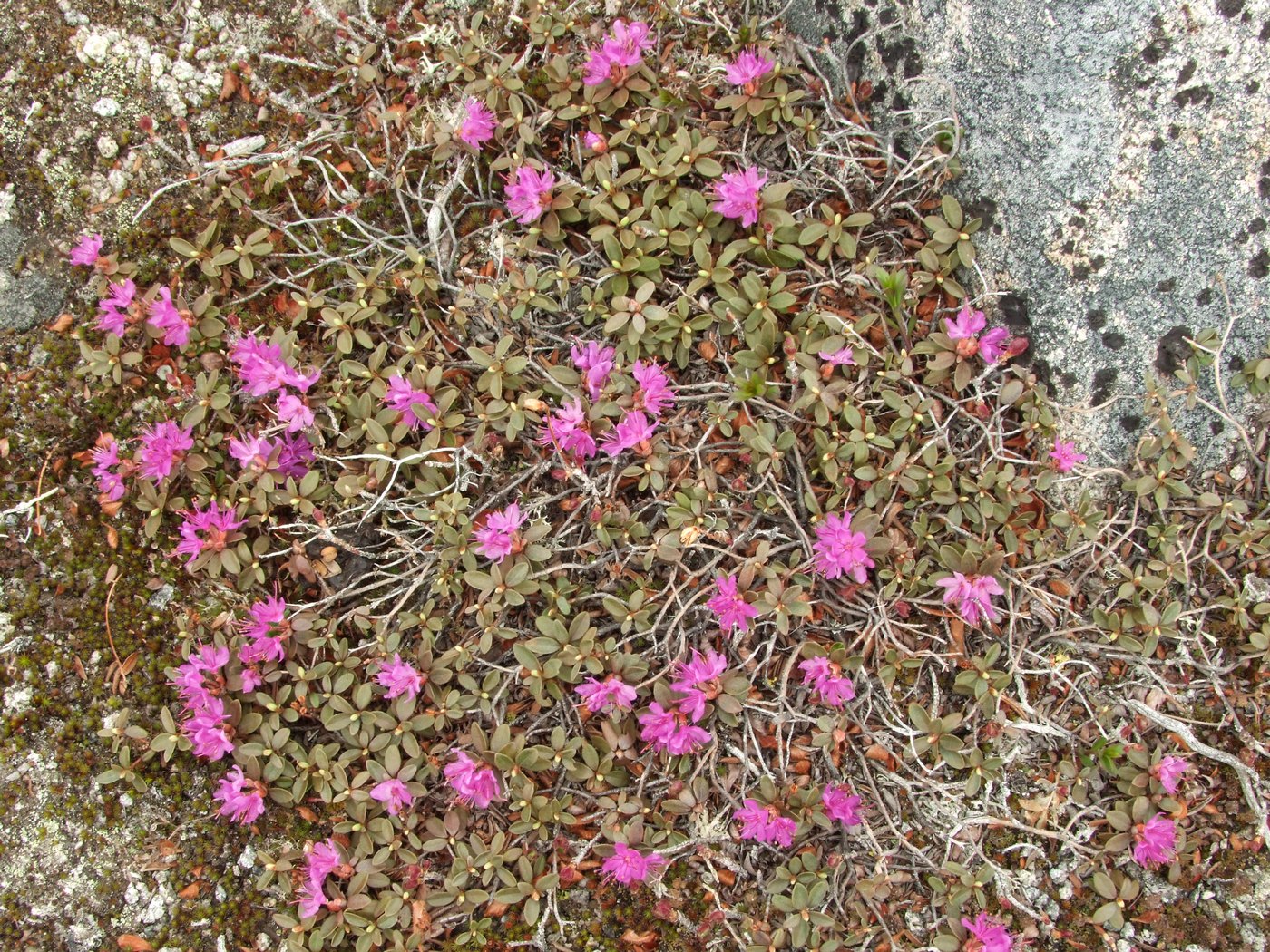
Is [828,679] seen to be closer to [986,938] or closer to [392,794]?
[986,938]

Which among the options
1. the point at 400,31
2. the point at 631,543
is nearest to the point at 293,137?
the point at 400,31

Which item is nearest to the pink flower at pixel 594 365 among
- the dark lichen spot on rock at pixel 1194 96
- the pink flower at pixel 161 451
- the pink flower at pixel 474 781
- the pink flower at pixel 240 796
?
the pink flower at pixel 474 781

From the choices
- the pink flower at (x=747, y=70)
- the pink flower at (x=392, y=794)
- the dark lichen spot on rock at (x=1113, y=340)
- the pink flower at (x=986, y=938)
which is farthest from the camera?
the pink flower at (x=747, y=70)

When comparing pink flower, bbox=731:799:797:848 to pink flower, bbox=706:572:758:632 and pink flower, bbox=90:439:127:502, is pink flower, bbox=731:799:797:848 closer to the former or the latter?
pink flower, bbox=706:572:758:632

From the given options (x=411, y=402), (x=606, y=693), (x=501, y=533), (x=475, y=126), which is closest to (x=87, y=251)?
(x=411, y=402)

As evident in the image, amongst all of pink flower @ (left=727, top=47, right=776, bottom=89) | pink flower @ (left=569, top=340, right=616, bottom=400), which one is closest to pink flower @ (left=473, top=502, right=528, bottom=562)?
pink flower @ (left=569, top=340, right=616, bottom=400)

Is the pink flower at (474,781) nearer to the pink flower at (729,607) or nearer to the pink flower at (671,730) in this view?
the pink flower at (671,730)
